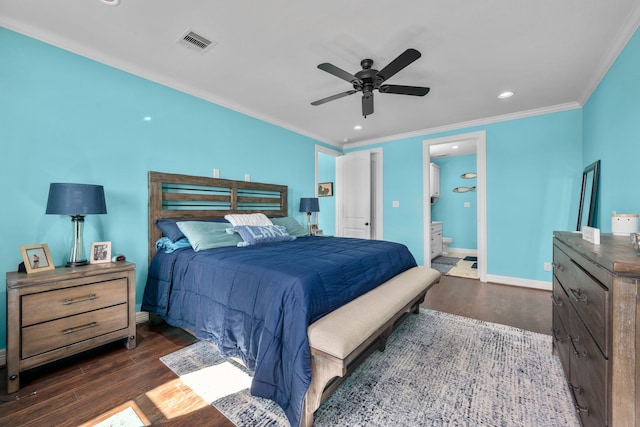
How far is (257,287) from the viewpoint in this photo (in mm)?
1653

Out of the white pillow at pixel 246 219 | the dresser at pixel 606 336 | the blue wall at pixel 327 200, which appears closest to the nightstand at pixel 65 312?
the white pillow at pixel 246 219

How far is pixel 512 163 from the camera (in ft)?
12.9

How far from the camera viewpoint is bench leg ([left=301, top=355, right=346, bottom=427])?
1323mm

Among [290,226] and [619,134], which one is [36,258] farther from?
[619,134]

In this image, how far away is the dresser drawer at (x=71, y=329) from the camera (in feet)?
5.53

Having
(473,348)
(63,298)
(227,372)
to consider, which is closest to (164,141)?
(63,298)

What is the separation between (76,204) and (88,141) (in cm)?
76

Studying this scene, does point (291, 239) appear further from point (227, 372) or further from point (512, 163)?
point (512, 163)

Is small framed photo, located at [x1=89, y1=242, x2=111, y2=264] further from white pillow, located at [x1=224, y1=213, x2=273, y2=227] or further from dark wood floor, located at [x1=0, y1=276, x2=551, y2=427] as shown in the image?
white pillow, located at [x1=224, y1=213, x2=273, y2=227]

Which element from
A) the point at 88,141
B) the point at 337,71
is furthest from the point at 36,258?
the point at 337,71

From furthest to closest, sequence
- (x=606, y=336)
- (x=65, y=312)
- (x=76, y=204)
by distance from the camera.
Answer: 1. (x=76, y=204)
2. (x=65, y=312)
3. (x=606, y=336)

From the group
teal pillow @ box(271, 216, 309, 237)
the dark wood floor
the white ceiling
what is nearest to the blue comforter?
the dark wood floor

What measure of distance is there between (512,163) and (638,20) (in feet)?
7.37

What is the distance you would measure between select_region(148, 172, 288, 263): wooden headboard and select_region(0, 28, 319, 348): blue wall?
0.30 ft
